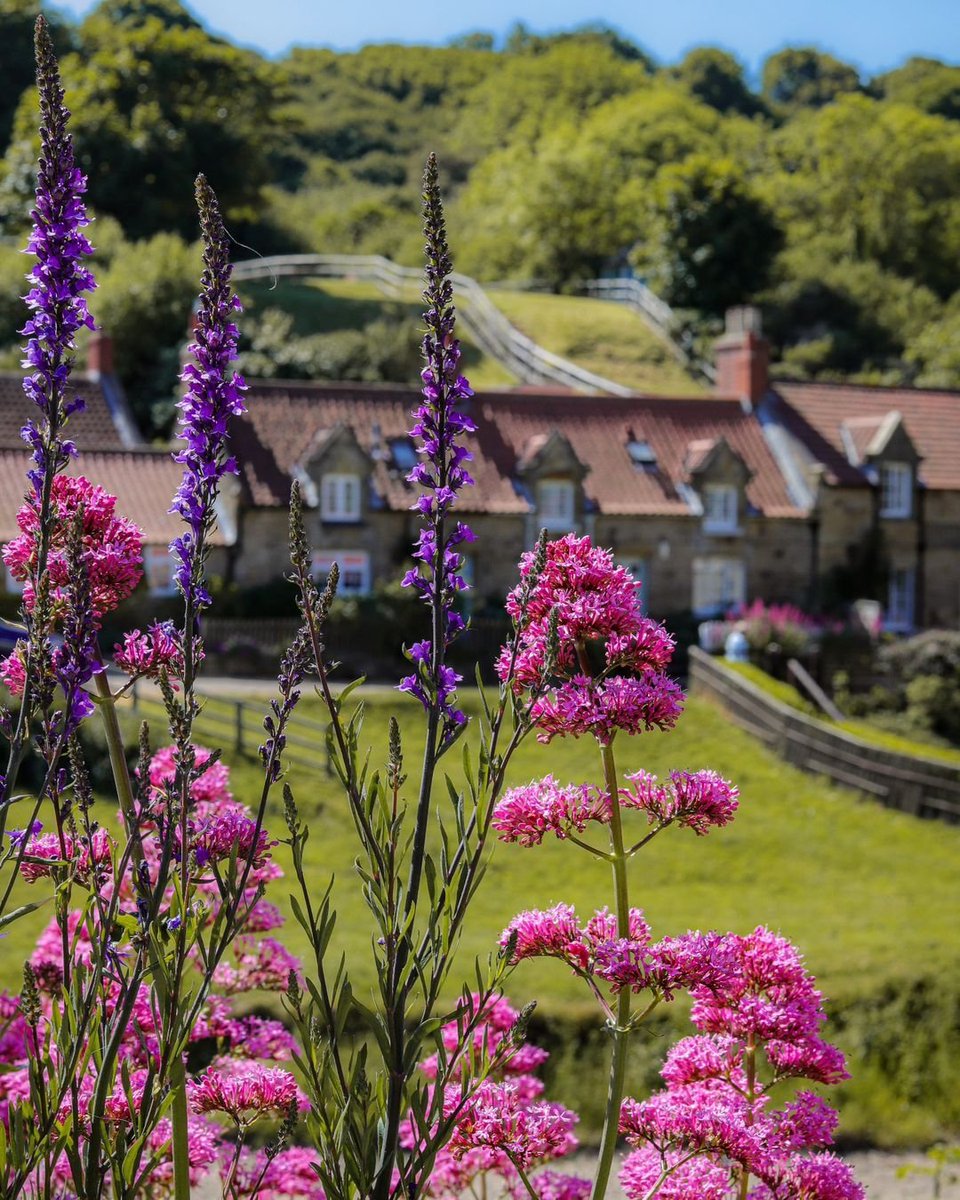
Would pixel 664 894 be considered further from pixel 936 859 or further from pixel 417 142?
pixel 417 142

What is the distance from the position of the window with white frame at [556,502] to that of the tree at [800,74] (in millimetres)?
149184

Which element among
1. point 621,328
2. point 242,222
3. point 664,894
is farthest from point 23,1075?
point 242,222

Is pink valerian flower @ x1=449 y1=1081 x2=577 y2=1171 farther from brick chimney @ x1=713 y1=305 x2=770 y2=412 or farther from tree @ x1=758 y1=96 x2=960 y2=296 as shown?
tree @ x1=758 y1=96 x2=960 y2=296

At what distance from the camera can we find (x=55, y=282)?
12.6 feet

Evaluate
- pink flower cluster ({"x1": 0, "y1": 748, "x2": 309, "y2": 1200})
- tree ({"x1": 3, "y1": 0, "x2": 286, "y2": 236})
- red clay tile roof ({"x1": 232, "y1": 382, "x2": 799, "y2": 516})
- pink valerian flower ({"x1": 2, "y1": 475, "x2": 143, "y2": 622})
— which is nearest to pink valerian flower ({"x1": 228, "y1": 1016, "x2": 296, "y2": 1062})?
pink flower cluster ({"x1": 0, "y1": 748, "x2": 309, "y2": 1200})

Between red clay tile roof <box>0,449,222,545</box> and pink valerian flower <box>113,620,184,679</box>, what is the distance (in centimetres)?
3098

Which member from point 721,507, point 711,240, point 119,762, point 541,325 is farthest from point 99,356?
point 119,762

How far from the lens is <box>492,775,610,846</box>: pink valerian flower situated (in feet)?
14.6

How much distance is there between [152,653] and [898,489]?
1587 inches

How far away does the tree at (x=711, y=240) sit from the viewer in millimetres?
70000

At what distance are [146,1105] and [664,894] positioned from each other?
69.8 ft

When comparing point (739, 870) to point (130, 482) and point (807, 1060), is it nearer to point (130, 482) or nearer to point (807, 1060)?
point (130, 482)

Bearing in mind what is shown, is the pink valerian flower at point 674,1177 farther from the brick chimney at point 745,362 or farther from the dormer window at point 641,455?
the brick chimney at point 745,362

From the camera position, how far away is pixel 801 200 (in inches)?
3755
